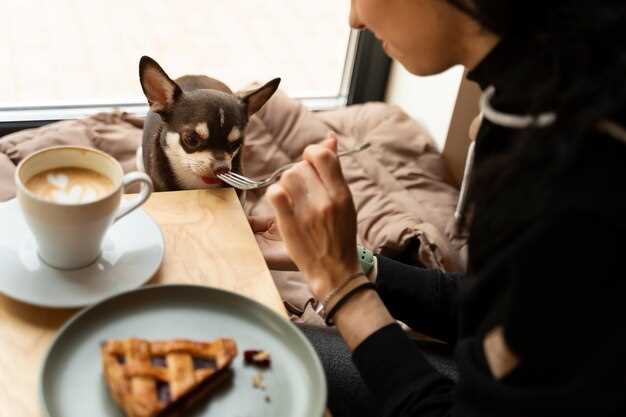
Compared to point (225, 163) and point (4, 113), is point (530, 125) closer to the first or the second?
point (225, 163)

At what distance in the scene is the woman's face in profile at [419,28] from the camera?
0.76m

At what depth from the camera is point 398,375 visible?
0.82 meters

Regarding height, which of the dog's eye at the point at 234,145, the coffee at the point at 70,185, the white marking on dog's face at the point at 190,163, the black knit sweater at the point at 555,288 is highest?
the black knit sweater at the point at 555,288

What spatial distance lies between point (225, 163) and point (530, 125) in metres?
0.69

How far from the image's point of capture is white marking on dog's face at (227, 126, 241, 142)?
1.24 metres

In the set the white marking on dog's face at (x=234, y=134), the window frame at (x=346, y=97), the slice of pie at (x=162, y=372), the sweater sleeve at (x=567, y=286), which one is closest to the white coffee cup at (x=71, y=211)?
the slice of pie at (x=162, y=372)

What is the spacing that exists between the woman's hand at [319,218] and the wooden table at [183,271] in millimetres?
65

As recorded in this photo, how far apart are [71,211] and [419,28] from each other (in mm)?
450

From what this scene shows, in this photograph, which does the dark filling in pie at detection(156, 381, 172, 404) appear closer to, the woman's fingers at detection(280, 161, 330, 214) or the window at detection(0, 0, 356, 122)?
the woman's fingers at detection(280, 161, 330, 214)

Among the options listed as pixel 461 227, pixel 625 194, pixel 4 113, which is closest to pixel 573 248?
pixel 625 194

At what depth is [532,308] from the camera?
2.01ft

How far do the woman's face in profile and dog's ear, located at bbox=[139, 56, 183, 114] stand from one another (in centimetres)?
43

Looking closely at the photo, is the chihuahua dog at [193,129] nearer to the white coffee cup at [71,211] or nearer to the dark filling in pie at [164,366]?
the white coffee cup at [71,211]

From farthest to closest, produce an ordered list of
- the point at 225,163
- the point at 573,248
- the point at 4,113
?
the point at 4,113
the point at 225,163
the point at 573,248
